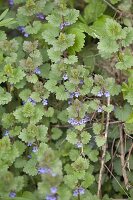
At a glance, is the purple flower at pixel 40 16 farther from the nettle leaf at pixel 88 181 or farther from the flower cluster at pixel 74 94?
the nettle leaf at pixel 88 181

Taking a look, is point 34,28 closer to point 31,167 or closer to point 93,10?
point 93,10

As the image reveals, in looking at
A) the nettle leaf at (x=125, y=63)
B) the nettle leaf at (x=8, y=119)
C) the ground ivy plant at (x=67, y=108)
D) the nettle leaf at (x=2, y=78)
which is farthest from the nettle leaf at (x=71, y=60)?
the nettle leaf at (x=8, y=119)

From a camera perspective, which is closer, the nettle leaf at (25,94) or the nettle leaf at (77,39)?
the nettle leaf at (25,94)

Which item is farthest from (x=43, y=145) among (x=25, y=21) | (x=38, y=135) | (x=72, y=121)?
(x=25, y=21)

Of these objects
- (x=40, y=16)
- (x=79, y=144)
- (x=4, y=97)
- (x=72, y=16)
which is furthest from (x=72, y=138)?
(x=40, y=16)

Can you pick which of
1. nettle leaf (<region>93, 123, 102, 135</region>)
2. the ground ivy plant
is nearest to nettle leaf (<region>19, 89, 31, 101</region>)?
the ground ivy plant

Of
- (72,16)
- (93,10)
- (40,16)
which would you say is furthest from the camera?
→ (93,10)

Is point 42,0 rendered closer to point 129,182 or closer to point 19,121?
point 19,121

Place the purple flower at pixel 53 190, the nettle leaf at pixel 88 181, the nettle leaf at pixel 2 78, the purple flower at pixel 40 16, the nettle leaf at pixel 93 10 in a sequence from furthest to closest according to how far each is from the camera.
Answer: the nettle leaf at pixel 93 10
the purple flower at pixel 40 16
the nettle leaf at pixel 2 78
the nettle leaf at pixel 88 181
the purple flower at pixel 53 190
